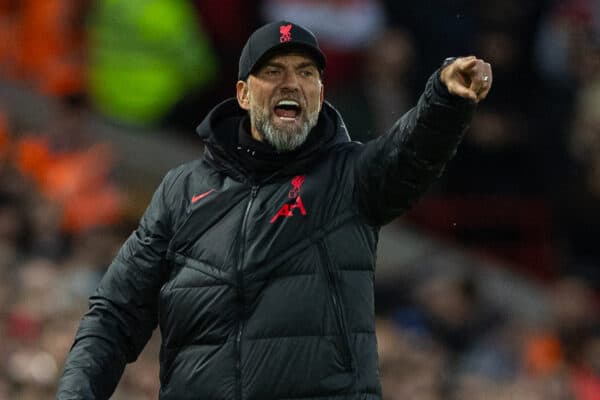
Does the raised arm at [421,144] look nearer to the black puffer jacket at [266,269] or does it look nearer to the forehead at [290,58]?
the black puffer jacket at [266,269]

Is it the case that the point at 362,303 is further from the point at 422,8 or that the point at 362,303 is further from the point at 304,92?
the point at 422,8

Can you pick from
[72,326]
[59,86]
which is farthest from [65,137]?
[72,326]

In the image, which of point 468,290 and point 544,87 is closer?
point 468,290

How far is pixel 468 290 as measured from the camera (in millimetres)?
10539

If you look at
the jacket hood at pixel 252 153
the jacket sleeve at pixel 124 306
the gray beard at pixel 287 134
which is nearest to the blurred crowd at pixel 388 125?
the jacket sleeve at pixel 124 306

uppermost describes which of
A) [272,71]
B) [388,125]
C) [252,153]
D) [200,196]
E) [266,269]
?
[272,71]

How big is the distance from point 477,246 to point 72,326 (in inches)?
119

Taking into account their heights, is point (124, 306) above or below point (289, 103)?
below

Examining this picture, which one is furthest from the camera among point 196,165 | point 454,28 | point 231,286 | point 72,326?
point 454,28

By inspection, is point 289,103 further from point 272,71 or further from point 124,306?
point 124,306

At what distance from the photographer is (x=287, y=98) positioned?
573 centimetres

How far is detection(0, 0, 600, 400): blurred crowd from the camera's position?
10.4 meters

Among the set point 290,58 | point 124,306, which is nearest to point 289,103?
point 290,58

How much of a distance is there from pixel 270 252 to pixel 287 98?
1.61 ft
